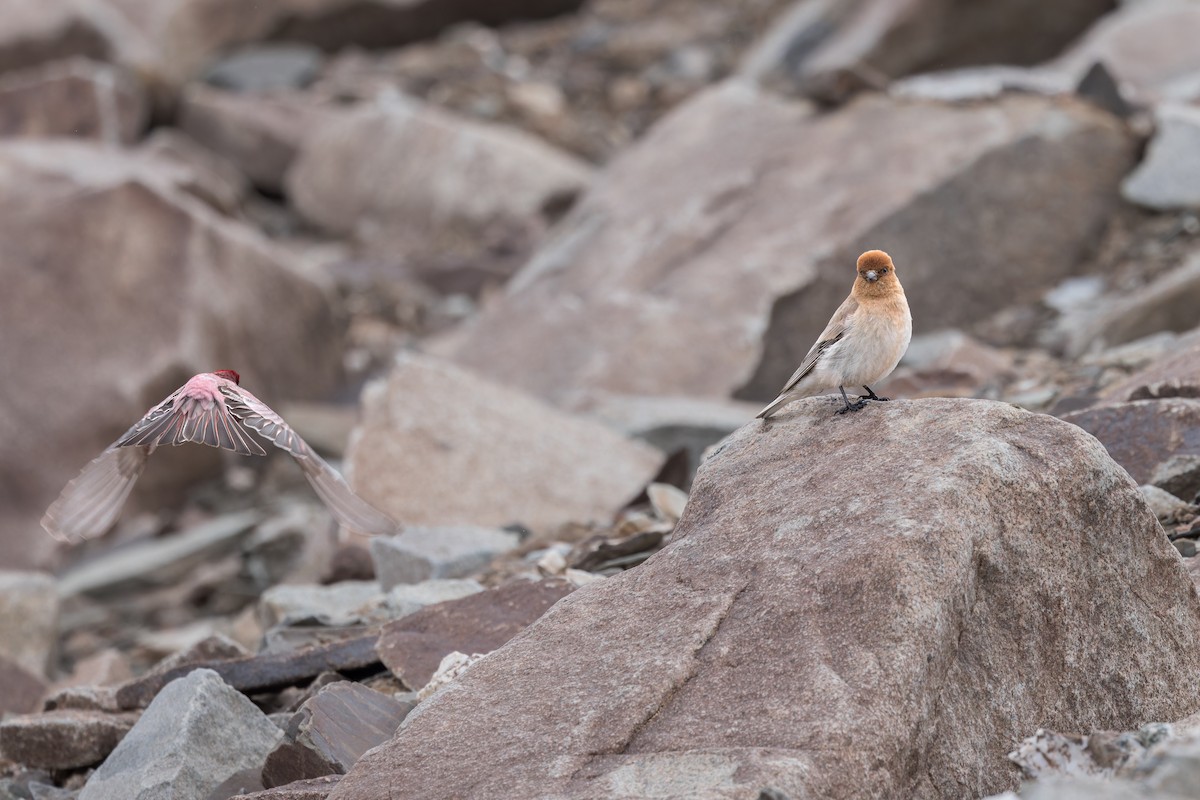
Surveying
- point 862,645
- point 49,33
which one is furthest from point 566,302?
point 49,33

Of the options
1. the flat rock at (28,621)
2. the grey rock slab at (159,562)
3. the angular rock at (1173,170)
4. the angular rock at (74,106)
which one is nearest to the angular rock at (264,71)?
the angular rock at (74,106)

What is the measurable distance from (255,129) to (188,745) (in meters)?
15.1

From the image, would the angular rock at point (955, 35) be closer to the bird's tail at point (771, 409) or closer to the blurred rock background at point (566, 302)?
the blurred rock background at point (566, 302)

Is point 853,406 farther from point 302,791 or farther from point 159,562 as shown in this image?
point 159,562

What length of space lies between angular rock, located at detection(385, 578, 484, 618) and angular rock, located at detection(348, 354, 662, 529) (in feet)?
5.03

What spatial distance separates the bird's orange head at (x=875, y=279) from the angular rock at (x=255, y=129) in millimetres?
14552

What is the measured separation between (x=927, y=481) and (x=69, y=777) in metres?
3.05

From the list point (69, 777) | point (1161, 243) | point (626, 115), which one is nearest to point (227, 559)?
point (69, 777)

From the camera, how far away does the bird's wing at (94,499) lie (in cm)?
417

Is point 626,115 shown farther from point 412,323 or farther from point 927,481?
point 927,481

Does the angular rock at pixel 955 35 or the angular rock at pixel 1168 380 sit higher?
the angular rock at pixel 955 35

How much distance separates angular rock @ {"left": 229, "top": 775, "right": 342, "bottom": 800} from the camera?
360cm

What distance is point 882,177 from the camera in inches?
378

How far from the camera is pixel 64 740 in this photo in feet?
15.9
